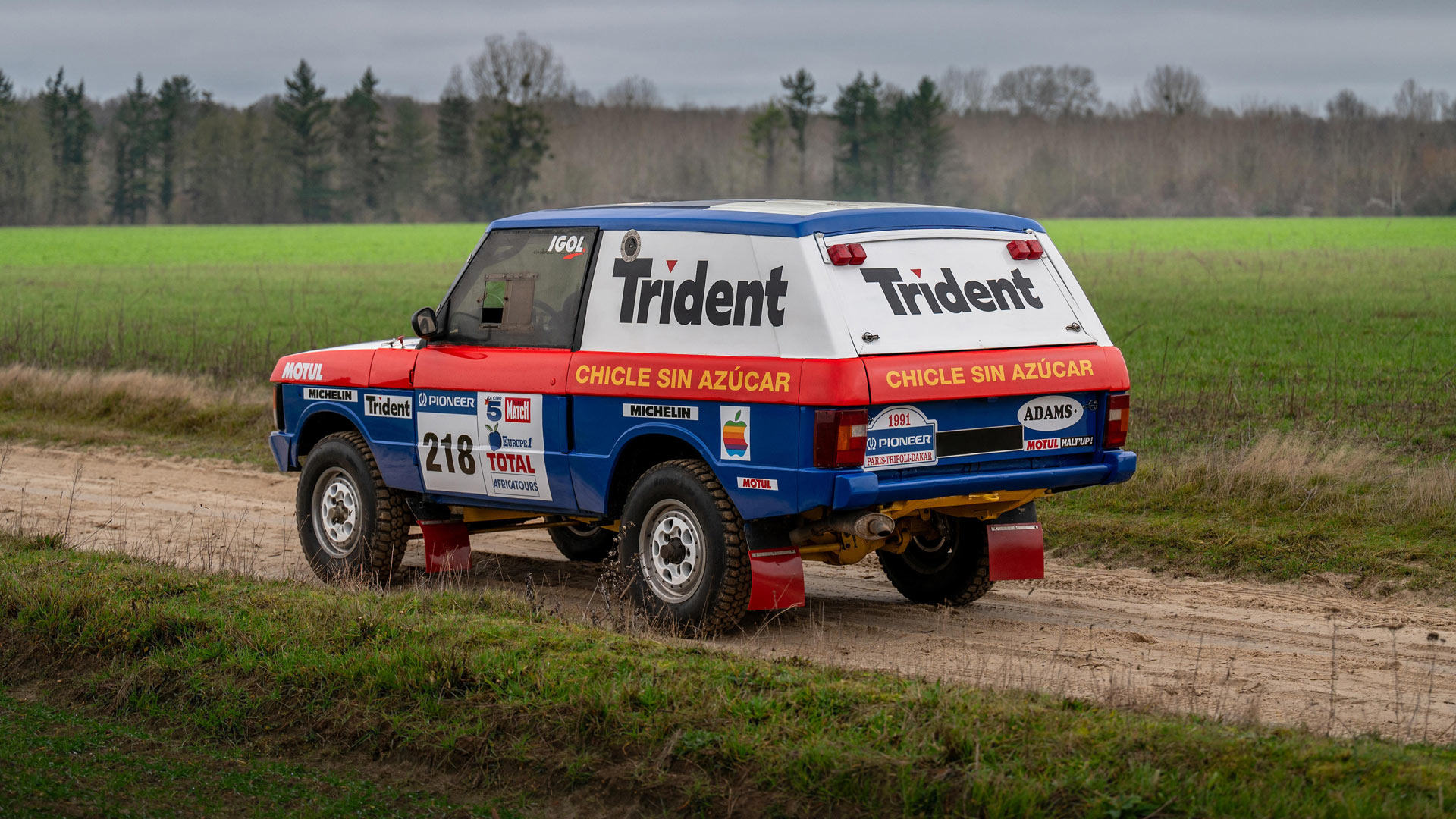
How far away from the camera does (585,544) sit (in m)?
10.3

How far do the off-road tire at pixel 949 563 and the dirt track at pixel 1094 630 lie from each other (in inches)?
4.8

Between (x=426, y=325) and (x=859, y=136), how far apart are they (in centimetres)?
9643

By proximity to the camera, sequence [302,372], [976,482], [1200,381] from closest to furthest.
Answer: [976,482], [302,372], [1200,381]

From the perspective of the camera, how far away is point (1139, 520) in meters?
10.4

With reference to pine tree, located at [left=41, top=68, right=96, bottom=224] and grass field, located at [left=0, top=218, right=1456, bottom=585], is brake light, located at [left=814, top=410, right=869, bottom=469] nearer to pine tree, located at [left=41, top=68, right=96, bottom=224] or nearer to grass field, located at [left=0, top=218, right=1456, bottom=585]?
grass field, located at [left=0, top=218, right=1456, bottom=585]

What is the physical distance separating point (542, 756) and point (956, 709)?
1.52 meters

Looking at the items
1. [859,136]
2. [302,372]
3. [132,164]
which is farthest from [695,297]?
[132,164]

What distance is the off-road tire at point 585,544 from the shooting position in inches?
403

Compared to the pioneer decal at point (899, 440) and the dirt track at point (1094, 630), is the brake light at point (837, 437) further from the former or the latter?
the dirt track at point (1094, 630)

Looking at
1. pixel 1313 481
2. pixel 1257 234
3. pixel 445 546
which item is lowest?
pixel 445 546

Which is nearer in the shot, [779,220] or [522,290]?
[779,220]

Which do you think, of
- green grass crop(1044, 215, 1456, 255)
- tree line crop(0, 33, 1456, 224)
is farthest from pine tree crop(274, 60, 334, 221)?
green grass crop(1044, 215, 1456, 255)

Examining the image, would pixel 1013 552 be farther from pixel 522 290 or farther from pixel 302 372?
pixel 302 372

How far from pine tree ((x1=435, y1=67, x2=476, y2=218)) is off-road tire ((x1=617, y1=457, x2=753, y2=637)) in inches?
3895
